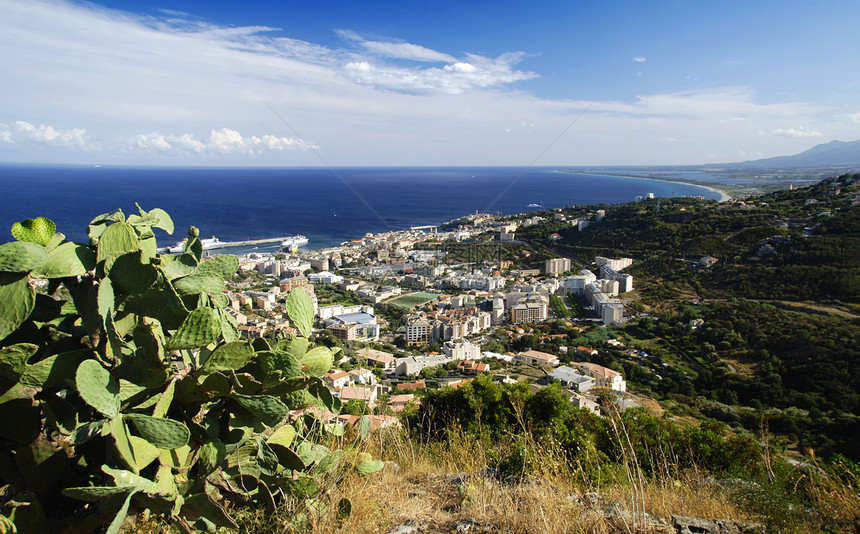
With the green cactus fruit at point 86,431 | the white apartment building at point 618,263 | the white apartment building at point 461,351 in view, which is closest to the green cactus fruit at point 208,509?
the green cactus fruit at point 86,431

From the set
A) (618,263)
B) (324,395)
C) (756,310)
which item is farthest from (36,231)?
(618,263)

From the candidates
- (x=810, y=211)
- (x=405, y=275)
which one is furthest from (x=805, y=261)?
(x=405, y=275)

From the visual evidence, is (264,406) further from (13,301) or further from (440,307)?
(440,307)

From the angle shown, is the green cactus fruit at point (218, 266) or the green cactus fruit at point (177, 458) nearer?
the green cactus fruit at point (177, 458)

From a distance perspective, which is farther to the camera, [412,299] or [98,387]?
[412,299]

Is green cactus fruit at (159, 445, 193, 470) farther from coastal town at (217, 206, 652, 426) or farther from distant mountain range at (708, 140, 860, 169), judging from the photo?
distant mountain range at (708, 140, 860, 169)

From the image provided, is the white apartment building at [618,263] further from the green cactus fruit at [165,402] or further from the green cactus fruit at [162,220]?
the green cactus fruit at [165,402]
